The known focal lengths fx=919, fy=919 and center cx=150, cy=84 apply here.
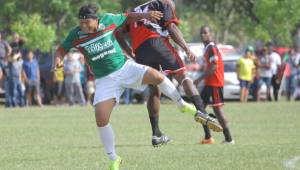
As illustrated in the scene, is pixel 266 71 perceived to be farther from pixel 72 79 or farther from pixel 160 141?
pixel 160 141

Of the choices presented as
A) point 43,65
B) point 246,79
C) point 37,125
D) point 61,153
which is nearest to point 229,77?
point 246,79

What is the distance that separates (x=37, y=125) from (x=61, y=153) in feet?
23.5

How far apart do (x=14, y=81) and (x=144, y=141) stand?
1433 centimetres

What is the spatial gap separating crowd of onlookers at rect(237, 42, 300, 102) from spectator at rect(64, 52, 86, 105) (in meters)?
5.52

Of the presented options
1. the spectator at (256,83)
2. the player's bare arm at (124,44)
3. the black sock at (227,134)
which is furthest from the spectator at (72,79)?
the player's bare arm at (124,44)

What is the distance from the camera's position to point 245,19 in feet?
166

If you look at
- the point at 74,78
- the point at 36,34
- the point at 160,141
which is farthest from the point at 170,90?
the point at 36,34

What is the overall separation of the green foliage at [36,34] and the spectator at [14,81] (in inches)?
254

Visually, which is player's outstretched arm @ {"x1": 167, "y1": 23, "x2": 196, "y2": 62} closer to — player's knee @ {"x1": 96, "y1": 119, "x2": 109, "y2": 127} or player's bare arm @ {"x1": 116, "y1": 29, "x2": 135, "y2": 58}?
player's bare arm @ {"x1": 116, "y1": 29, "x2": 135, "y2": 58}

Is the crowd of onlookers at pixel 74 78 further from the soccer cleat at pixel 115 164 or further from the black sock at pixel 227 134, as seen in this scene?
the soccer cleat at pixel 115 164

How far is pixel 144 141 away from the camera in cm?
1619

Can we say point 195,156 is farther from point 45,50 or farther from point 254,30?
point 254,30

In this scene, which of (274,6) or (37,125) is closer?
(37,125)

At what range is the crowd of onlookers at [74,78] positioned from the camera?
1176 inches
